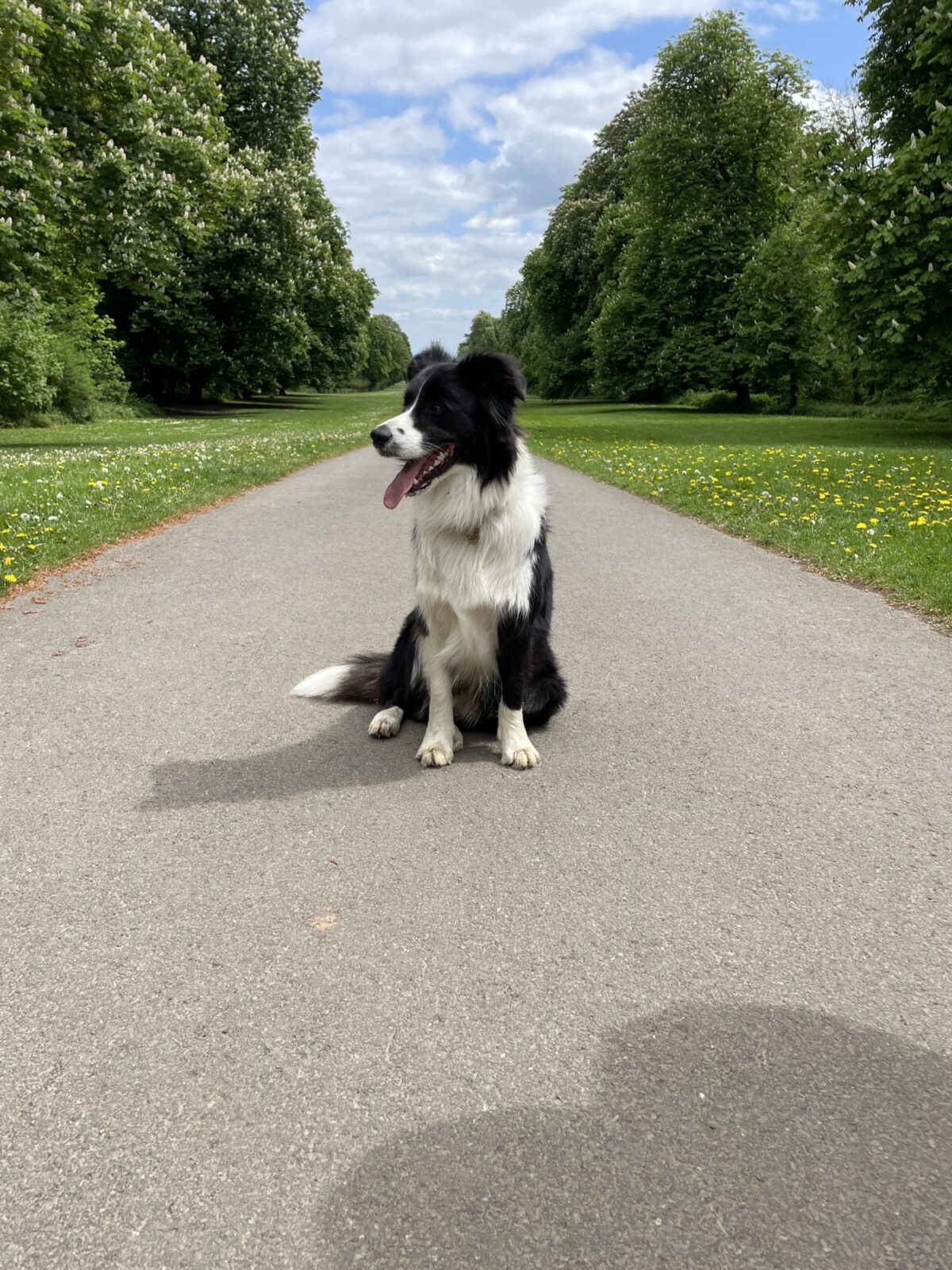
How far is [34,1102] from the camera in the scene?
1.94m

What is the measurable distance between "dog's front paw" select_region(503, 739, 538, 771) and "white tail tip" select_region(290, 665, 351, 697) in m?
1.28

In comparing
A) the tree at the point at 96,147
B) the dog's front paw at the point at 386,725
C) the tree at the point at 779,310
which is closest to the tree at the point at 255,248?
the tree at the point at 96,147

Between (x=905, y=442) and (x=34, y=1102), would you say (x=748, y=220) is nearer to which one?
(x=905, y=442)

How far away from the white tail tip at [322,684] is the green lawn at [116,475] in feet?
12.0

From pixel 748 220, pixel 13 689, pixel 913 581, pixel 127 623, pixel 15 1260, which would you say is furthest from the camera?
pixel 748 220

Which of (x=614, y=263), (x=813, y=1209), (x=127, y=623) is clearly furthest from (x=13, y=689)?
(x=614, y=263)

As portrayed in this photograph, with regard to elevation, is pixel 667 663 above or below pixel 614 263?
below

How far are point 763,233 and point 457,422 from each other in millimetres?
40784

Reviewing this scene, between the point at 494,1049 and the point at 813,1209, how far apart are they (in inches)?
30.2

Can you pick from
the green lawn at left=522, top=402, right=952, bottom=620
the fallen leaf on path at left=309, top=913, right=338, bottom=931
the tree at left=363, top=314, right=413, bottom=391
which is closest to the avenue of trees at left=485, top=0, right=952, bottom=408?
the green lawn at left=522, top=402, right=952, bottom=620

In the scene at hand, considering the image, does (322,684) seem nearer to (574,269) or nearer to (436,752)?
(436,752)

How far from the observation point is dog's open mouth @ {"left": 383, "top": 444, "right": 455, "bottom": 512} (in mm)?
3623

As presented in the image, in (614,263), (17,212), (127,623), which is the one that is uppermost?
(614,263)

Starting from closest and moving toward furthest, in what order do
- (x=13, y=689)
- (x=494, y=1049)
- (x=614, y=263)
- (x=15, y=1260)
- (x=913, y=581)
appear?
(x=15, y=1260) → (x=494, y=1049) → (x=13, y=689) → (x=913, y=581) → (x=614, y=263)
